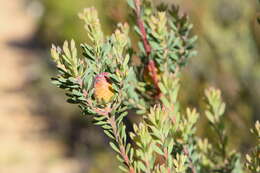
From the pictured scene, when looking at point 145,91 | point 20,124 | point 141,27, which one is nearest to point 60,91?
point 20,124

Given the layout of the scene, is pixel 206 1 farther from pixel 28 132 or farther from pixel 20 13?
pixel 20 13

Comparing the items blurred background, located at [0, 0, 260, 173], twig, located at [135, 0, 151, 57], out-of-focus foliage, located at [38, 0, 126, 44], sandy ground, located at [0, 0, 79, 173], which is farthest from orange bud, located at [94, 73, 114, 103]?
sandy ground, located at [0, 0, 79, 173]

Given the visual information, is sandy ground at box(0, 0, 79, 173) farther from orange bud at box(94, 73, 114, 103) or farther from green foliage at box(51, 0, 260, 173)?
orange bud at box(94, 73, 114, 103)

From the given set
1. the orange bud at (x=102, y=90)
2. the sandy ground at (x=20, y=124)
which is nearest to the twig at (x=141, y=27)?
the orange bud at (x=102, y=90)

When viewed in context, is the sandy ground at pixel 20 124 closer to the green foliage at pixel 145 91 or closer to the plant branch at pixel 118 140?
the green foliage at pixel 145 91

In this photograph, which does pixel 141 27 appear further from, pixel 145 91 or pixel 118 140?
Answer: pixel 118 140
